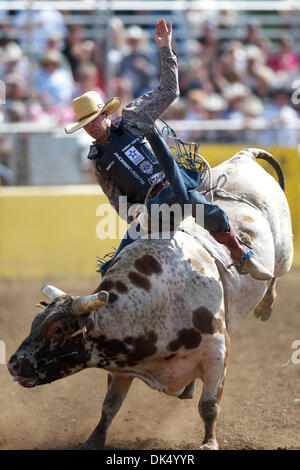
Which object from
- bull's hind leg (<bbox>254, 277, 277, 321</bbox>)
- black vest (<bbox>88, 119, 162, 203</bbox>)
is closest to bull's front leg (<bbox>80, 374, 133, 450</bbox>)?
black vest (<bbox>88, 119, 162, 203</bbox>)

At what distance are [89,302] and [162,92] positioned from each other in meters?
1.34

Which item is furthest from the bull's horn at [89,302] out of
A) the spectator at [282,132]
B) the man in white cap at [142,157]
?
the spectator at [282,132]

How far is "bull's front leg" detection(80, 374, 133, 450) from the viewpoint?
455cm

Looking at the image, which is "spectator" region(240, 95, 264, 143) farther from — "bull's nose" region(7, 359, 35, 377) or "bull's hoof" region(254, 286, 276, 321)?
"bull's nose" region(7, 359, 35, 377)

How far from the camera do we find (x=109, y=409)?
4613 mm

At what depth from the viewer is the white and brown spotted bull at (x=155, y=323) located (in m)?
3.94

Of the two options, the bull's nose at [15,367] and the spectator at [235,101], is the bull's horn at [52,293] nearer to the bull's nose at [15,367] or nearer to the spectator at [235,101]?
the bull's nose at [15,367]

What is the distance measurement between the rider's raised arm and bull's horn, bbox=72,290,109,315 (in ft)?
3.61

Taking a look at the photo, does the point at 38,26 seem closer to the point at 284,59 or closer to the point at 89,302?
the point at 284,59

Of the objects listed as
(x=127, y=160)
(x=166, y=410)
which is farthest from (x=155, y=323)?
(x=166, y=410)

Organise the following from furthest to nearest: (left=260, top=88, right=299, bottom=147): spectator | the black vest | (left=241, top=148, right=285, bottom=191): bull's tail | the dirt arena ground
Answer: (left=260, top=88, right=299, bottom=147): spectator → (left=241, top=148, right=285, bottom=191): bull's tail → the dirt arena ground → the black vest

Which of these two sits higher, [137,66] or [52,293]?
[137,66]

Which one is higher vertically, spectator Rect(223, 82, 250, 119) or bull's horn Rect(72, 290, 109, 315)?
spectator Rect(223, 82, 250, 119)
